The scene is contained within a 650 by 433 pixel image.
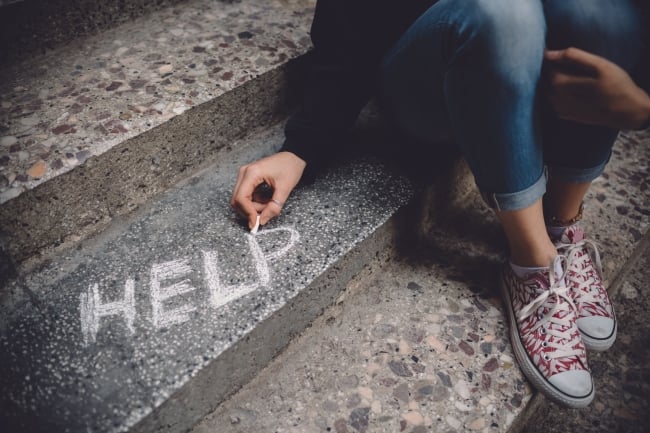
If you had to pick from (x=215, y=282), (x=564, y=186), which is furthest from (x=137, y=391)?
(x=564, y=186)

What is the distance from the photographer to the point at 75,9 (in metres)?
1.29

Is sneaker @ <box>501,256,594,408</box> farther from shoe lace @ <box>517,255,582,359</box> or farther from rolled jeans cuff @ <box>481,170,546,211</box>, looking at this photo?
rolled jeans cuff @ <box>481,170,546,211</box>

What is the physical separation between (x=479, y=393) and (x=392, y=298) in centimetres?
30

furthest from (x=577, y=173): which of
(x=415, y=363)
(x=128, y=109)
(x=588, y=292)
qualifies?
(x=128, y=109)

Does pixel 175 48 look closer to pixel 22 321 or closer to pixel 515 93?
pixel 22 321

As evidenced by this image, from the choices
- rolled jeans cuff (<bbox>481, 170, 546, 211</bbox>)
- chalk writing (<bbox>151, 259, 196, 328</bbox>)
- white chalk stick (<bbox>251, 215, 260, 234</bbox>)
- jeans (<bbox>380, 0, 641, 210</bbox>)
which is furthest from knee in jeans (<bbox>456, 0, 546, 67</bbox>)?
chalk writing (<bbox>151, 259, 196, 328</bbox>)

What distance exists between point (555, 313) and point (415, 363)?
34 cm

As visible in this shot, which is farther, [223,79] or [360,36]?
[223,79]

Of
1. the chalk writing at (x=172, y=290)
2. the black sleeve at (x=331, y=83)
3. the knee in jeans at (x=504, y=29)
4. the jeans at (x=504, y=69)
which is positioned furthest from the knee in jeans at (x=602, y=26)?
the chalk writing at (x=172, y=290)

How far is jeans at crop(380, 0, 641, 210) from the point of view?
84 centimetres

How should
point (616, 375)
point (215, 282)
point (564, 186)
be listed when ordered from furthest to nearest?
point (616, 375)
point (564, 186)
point (215, 282)

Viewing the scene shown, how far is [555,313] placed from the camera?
3.49 feet

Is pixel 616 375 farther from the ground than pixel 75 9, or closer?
closer

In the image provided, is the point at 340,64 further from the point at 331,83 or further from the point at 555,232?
the point at 555,232
